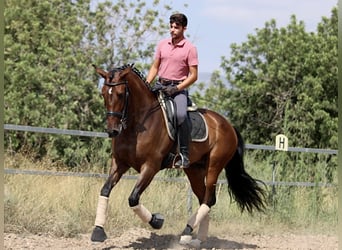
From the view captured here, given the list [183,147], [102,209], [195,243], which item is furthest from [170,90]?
[195,243]

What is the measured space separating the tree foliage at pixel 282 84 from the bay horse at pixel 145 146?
11.1m

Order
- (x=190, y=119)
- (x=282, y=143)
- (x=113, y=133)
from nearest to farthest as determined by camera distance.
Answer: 1. (x=113, y=133)
2. (x=190, y=119)
3. (x=282, y=143)

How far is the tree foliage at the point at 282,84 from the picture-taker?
64.1ft

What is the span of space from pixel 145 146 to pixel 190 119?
3.05 ft

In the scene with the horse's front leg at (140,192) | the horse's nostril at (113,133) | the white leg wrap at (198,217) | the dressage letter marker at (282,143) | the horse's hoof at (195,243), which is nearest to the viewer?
the horse's nostril at (113,133)

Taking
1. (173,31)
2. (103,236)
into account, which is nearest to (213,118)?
(173,31)

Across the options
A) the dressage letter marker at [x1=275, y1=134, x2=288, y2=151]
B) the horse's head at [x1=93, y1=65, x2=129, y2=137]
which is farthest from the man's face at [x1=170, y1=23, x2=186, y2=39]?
the dressage letter marker at [x1=275, y1=134, x2=288, y2=151]

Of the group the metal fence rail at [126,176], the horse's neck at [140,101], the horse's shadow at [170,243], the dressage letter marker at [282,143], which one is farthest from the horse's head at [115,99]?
the dressage letter marker at [282,143]

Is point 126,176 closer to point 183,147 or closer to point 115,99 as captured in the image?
point 183,147

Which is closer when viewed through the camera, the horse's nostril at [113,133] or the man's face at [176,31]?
the horse's nostril at [113,133]

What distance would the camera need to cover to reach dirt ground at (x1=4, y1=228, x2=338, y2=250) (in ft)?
23.8

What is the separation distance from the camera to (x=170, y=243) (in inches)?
319

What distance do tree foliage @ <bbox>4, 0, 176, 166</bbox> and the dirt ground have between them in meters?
8.79

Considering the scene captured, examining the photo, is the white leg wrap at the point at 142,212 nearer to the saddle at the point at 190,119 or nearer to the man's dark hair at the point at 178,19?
the saddle at the point at 190,119
